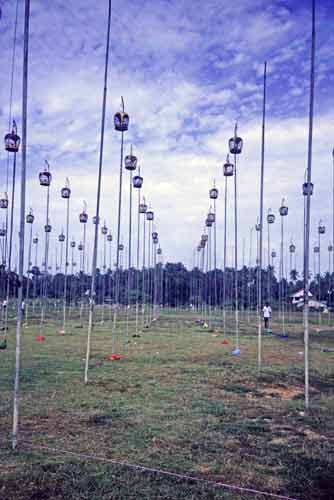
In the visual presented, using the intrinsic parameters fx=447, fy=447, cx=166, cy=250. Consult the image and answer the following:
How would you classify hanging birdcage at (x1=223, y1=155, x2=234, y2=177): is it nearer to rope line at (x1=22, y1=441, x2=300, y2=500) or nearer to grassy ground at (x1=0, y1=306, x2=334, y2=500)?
grassy ground at (x1=0, y1=306, x2=334, y2=500)

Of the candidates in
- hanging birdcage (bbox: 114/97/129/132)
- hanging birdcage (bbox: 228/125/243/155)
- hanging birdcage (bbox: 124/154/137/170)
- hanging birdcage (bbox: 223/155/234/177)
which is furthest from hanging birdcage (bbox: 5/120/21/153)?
hanging birdcage (bbox: 223/155/234/177)

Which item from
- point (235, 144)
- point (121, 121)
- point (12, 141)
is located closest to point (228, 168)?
point (235, 144)

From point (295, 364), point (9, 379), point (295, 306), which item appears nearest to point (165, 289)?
point (295, 306)

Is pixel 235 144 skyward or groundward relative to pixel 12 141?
skyward

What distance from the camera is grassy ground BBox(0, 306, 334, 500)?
428 cm

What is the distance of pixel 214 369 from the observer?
11102mm

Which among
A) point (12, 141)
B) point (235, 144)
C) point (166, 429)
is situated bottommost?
point (166, 429)

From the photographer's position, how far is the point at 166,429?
6.00 m

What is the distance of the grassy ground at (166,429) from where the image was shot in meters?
4.28

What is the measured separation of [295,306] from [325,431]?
4527 centimetres

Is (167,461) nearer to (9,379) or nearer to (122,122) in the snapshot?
(9,379)

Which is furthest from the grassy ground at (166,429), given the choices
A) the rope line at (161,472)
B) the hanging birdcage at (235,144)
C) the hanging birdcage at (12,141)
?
the hanging birdcage at (235,144)

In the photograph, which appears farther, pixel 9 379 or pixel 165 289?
pixel 165 289

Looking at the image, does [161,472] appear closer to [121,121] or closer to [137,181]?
[121,121]
